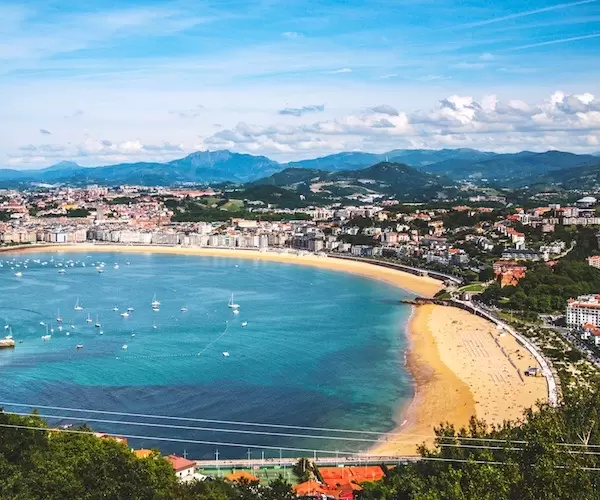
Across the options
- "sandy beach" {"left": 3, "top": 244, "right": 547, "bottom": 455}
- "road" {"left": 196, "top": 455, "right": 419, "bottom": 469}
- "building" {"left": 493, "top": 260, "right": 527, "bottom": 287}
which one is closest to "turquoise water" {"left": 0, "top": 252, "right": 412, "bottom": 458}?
"sandy beach" {"left": 3, "top": 244, "right": 547, "bottom": 455}

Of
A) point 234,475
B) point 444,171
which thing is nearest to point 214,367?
point 234,475

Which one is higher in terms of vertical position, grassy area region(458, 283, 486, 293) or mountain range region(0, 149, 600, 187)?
mountain range region(0, 149, 600, 187)

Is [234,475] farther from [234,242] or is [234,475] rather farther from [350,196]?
[350,196]

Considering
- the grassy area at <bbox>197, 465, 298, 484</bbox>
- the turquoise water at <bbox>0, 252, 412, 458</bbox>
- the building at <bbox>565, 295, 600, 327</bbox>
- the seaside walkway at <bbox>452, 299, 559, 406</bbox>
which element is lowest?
the grassy area at <bbox>197, 465, 298, 484</bbox>

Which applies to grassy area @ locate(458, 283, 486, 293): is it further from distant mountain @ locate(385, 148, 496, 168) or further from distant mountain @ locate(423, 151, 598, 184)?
distant mountain @ locate(385, 148, 496, 168)

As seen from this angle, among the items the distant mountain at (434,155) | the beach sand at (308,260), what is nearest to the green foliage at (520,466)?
the beach sand at (308,260)

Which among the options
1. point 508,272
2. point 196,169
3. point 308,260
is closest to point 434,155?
point 196,169

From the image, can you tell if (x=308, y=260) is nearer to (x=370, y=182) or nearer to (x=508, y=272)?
(x=508, y=272)
